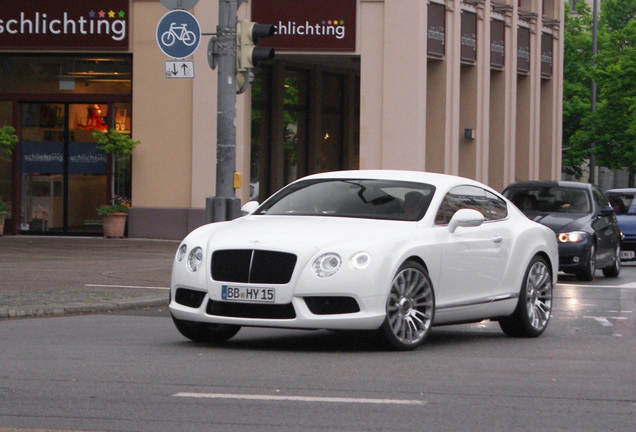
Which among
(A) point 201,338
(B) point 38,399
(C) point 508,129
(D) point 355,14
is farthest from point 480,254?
(C) point 508,129

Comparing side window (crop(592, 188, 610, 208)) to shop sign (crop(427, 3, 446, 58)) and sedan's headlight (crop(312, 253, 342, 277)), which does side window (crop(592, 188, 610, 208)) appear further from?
sedan's headlight (crop(312, 253, 342, 277))

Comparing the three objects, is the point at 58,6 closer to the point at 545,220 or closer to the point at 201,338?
the point at 545,220

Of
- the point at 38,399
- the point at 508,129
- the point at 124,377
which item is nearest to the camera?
the point at 38,399

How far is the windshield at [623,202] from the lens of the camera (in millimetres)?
25408

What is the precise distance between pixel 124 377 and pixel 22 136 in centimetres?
2032

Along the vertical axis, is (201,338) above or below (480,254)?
below

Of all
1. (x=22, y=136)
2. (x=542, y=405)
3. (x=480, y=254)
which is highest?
(x=22, y=136)

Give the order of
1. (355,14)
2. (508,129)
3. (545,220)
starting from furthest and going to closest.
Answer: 1. (508,129)
2. (355,14)
3. (545,220)

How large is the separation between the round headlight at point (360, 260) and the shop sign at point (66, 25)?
18.7 meters

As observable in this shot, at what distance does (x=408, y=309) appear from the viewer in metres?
9.80

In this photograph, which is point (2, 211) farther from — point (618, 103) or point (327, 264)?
point (618, 103)

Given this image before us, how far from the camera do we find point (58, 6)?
89.7 ft

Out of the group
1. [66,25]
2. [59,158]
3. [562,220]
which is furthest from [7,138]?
[562,220]

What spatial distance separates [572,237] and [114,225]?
1137cm
